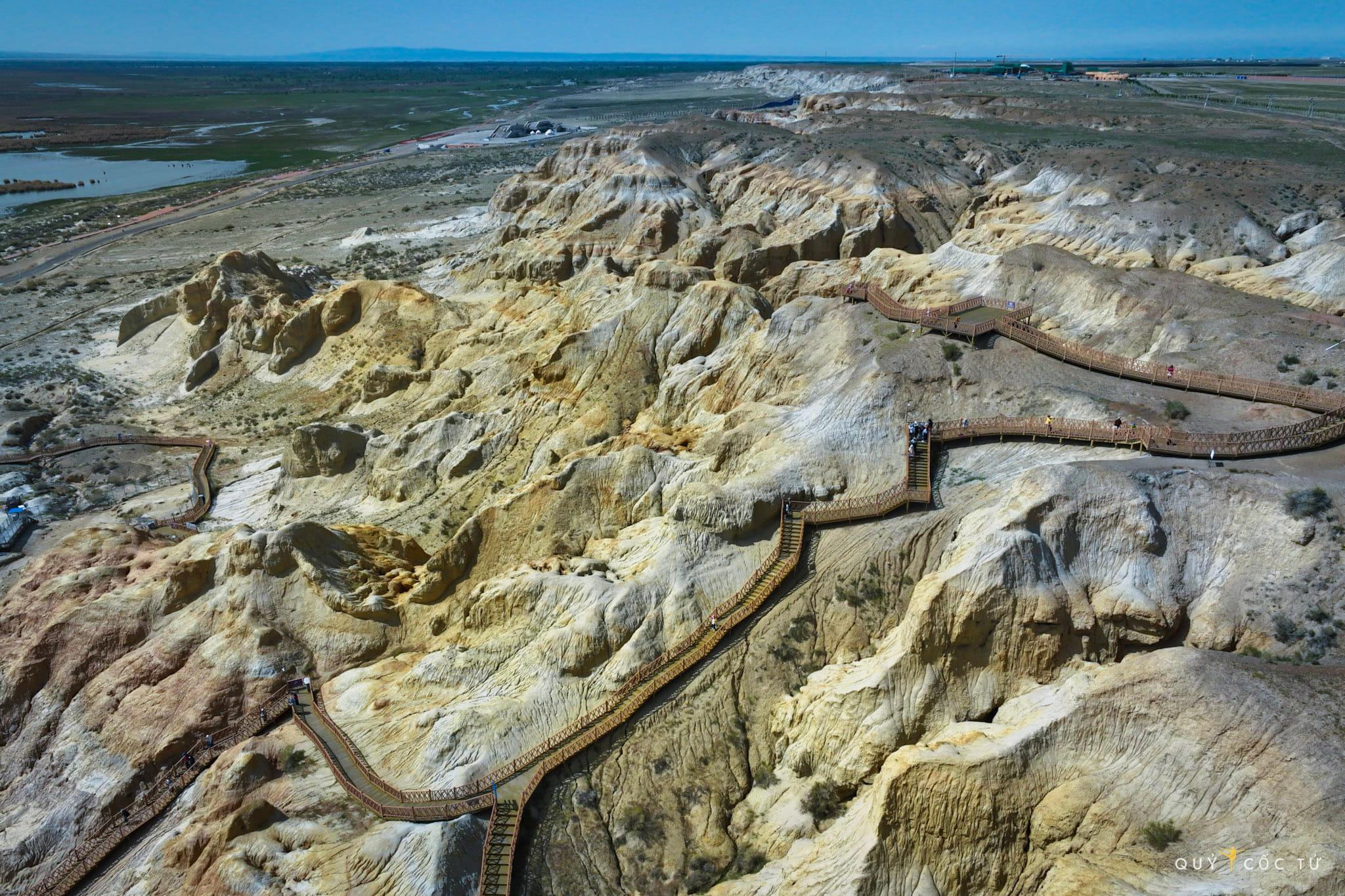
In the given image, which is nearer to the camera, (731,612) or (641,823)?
(641,823)

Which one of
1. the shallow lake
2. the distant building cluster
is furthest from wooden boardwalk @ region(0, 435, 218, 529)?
the distant building cluster

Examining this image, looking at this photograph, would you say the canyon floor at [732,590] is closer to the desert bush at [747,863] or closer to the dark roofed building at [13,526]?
the desert bush at [747,863]

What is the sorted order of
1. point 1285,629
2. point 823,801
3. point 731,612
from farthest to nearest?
point 731,612 < point 823,801 < point 1285,629

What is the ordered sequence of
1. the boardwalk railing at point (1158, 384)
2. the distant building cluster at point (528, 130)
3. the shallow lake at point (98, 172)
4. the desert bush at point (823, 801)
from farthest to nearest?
the distant building cluster at point (528, 130) → the shallow lake at point (98, 172) → the boardwalk railing at point (1158, 384) → the desert bush at point (823, 801)

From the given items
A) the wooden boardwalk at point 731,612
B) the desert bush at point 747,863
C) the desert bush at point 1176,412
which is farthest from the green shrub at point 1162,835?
the desert bush at point 1176,412

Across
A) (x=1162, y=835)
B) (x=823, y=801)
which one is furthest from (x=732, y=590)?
(x=1162, y=835)

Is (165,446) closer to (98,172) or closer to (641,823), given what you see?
(641,823)
